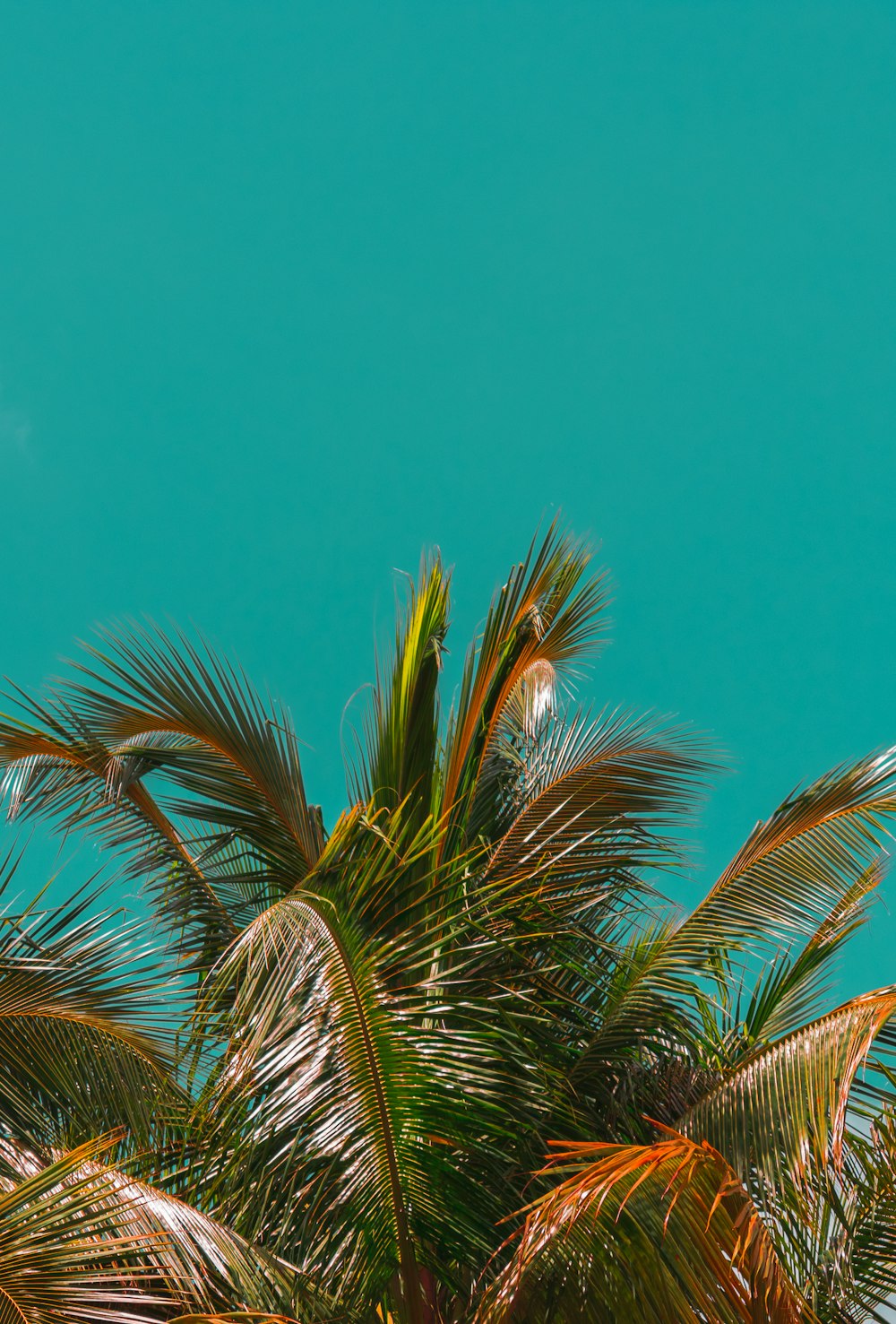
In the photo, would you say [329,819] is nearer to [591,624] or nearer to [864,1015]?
[591,624]

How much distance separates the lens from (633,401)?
10938cm

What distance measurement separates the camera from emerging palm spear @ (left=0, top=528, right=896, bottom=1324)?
417cm

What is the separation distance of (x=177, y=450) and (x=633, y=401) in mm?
47037

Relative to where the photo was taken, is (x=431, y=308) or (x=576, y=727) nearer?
(x=576, y=727)

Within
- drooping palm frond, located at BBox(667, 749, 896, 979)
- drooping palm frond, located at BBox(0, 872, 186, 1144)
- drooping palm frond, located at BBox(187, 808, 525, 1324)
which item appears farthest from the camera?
drooping palm frond, located at BBox(667, 749, 896, 979)

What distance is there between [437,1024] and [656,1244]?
160cm

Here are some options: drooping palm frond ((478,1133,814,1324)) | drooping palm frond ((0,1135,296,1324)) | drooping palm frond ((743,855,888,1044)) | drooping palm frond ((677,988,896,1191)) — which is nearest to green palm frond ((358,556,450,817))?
drooping palm frond ((743,855,888,1044))

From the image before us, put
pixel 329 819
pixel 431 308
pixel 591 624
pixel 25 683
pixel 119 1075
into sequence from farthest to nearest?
1. pixel 431 308
2. pixel 591 624
3. pixel 329 819
4. pixel 25 683
5. pixel 119 1075

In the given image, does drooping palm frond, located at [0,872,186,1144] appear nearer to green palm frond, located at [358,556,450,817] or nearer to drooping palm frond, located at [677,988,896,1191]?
green palm frond, located at [358,556,450,817]

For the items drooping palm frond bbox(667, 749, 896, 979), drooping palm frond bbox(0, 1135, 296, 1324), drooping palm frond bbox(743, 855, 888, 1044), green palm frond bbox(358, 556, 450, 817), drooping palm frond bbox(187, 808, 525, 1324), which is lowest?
drooping palm frond bbox(0, 1135, 296, 1324)

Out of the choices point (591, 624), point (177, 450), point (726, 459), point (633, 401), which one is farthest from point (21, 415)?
point (591, 624)

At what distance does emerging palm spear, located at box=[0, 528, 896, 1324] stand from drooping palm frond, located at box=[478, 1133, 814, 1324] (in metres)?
0.01

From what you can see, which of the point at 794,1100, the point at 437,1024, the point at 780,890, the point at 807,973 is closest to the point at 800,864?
the point at 780,890

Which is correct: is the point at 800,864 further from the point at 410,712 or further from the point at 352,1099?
the point at 352,1099
